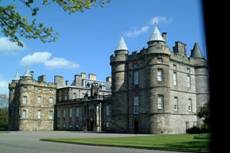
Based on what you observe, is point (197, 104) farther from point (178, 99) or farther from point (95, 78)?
point (95, 78)

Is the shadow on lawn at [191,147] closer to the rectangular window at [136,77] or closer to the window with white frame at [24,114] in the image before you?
the rectangular window at [136,77]

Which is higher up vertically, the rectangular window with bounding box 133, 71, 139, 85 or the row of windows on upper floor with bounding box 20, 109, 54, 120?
the rectangular window with bounding box 133, 71, 139, 85

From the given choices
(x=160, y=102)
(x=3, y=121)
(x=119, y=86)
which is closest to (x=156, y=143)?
(x=160, y=102)

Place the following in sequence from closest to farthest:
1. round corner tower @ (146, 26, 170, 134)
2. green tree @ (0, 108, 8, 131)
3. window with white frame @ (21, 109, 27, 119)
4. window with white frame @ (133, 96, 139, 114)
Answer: round corner tower @ (146, 26, 170, 134)
window with white frame @ (133, 96, 139, 114)
window with white frame @ (21, 109, 27, 119)
green tree @ (0, 108, 8, 131)

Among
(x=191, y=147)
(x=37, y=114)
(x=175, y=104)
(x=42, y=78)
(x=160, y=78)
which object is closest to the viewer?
(x=191, y=147)

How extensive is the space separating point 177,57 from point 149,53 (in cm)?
669

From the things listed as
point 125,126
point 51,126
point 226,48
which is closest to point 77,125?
point 51,126

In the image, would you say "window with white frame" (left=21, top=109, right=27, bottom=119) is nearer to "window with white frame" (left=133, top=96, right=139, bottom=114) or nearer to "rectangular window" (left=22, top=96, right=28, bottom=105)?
"rectangular window" (left=22, top=96, right=28, bottom=105)

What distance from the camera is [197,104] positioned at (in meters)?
65.1

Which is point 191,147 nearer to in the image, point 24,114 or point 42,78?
point 24,114

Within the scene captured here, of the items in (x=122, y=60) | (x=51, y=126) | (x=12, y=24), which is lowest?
(x=51, y=126)

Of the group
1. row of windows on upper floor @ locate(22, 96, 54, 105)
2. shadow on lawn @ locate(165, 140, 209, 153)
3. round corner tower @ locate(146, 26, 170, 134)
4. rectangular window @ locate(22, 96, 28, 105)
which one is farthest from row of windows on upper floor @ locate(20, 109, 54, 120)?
Answer: shadow on lawn @ locate(165, 140, 209, 153)

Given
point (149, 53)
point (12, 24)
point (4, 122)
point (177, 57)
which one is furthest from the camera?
point (4, 122)

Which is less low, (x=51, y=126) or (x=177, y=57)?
(x=177, y=57)
